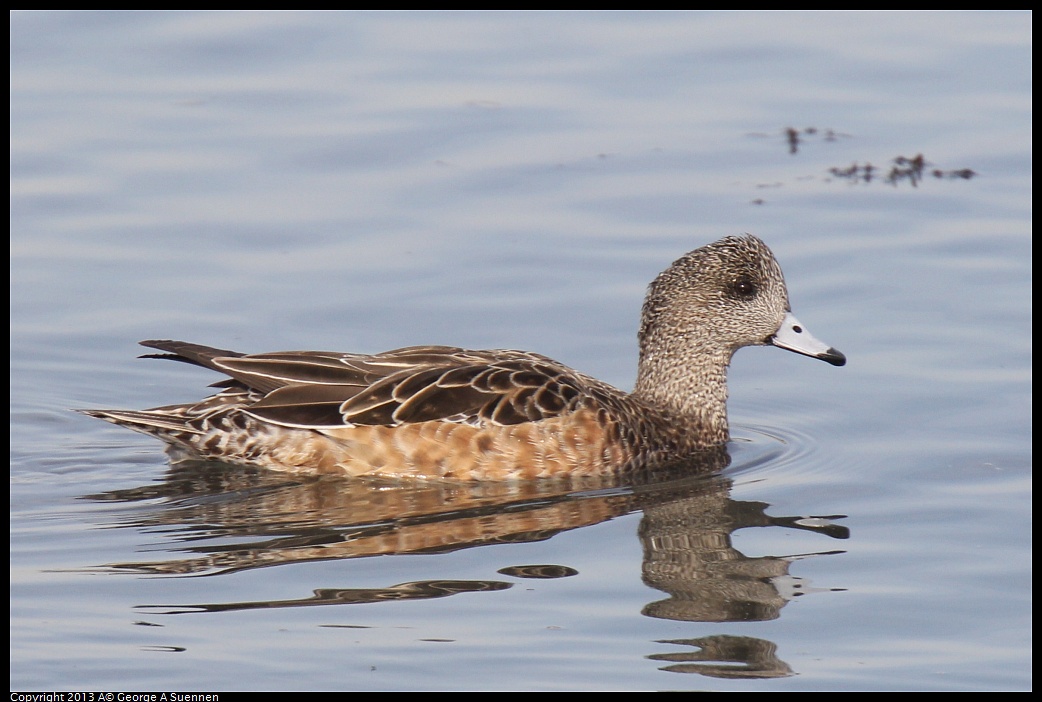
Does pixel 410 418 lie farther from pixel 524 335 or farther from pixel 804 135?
pixel 804 135

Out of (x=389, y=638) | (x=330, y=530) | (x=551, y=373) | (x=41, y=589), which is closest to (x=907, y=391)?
(x=551, y=373)

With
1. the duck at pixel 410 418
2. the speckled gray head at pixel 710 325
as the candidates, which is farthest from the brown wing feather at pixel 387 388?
the speckled gray head at pixel 710 325

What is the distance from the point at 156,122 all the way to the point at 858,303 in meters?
5.39

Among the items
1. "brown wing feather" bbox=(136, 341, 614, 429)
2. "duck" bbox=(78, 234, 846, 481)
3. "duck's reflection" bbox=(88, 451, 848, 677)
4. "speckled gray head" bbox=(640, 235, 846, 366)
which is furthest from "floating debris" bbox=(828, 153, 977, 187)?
"brown wing feather" bbox=(136, 341, 614, 429)

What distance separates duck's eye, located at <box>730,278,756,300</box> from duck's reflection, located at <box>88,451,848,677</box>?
2.73 feet

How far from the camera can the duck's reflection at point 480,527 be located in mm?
7066

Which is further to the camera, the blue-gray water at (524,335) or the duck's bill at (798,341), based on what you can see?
the duck's bill at (798,341)

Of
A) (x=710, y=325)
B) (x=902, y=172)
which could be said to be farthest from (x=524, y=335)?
(x=902, y=172)

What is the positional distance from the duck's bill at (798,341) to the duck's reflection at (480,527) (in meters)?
0.67

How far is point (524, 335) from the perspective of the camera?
10.5 meters

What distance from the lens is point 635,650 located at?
6.58 m

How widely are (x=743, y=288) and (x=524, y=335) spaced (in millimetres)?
1536

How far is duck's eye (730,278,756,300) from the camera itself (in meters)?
9.52

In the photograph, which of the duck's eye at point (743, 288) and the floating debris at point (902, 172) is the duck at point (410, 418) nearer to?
the duck's eye at point (743, 288)
